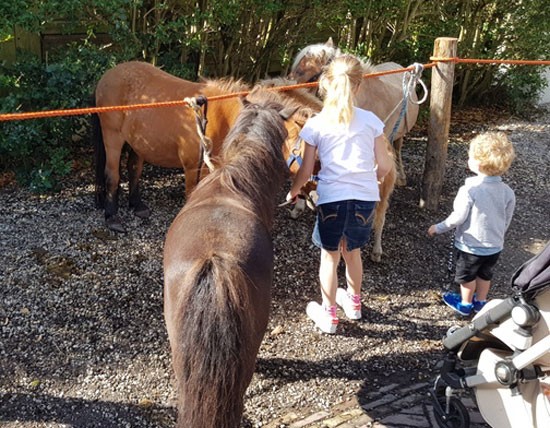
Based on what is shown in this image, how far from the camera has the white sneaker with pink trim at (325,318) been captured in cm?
377

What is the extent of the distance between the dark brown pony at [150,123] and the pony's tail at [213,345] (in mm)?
2608

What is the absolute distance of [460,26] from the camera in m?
8.84

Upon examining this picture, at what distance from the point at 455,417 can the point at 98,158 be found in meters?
3.71

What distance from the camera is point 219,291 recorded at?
6.59 ft

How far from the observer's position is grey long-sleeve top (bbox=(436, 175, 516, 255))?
3.76 metres

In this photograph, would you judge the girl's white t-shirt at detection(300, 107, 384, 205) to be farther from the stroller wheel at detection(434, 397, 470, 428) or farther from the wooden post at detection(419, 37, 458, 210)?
the wooden post at detection(419, 37, 458, 210)

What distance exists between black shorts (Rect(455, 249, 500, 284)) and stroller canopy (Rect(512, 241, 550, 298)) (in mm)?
1374

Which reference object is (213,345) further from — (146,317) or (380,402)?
(146,317)

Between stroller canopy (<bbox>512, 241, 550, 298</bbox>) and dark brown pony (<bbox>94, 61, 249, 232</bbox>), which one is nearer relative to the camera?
stroller canopy (<bbox>512, 241, 550, 298</bbox>)

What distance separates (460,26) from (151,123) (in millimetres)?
6142

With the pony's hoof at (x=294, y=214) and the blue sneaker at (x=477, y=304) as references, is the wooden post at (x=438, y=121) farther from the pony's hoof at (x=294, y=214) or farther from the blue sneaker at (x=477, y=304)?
the blue sneaker at (x=477, y=304)

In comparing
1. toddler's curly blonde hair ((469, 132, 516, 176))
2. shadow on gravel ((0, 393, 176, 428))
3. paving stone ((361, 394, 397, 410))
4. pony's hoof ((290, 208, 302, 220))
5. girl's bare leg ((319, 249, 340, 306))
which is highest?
toddler's curly blonde hair ((469, 132, 516, 176))

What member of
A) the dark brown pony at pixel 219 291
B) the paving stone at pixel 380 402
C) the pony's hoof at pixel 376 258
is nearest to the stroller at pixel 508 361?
the paving stone at pixel 380 402

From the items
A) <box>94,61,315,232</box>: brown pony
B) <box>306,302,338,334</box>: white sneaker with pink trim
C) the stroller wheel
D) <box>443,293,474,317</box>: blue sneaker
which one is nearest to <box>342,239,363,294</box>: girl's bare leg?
<box>306,302,338,334</box>: white sneaker with pink trim
